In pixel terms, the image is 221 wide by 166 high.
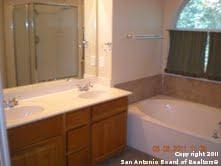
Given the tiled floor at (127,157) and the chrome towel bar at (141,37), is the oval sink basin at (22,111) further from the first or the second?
the chrome towel bar at (141,37)

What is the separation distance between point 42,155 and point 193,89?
2.35 meters

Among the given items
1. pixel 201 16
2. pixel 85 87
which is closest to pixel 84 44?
pixel 85 87

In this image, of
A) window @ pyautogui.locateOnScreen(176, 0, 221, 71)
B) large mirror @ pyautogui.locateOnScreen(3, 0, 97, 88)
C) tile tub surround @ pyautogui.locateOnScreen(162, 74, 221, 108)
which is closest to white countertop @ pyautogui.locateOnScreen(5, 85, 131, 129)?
large mirror @ pyautogui.locateOnScreen(3, 0, 97, 88)

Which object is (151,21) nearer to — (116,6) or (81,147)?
(116,6)

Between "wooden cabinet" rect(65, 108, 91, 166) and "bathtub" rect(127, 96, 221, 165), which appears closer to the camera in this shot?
"wooden cabinet" rect(65, 108, 91, 166)

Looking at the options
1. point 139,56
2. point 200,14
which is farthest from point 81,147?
point 200,14

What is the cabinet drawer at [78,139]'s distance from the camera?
2496mm

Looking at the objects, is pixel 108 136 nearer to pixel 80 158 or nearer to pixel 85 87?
pixel 80 158

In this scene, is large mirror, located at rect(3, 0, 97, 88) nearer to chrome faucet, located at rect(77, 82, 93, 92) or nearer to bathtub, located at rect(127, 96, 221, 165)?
chrome faucet, located at rect(77, 82, 93, 92)

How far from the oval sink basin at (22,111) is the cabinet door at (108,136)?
2.00 feet

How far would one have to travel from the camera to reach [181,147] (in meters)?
2.87

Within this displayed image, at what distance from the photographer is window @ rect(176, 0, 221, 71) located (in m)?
3.41

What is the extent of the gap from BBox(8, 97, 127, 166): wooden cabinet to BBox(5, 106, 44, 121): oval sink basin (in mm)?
252

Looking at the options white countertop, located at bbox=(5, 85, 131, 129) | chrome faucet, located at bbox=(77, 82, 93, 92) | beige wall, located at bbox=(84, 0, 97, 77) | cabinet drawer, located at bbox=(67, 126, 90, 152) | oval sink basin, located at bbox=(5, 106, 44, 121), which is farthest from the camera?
beige wall, located at bbox=(84, 0, 97, 77)
